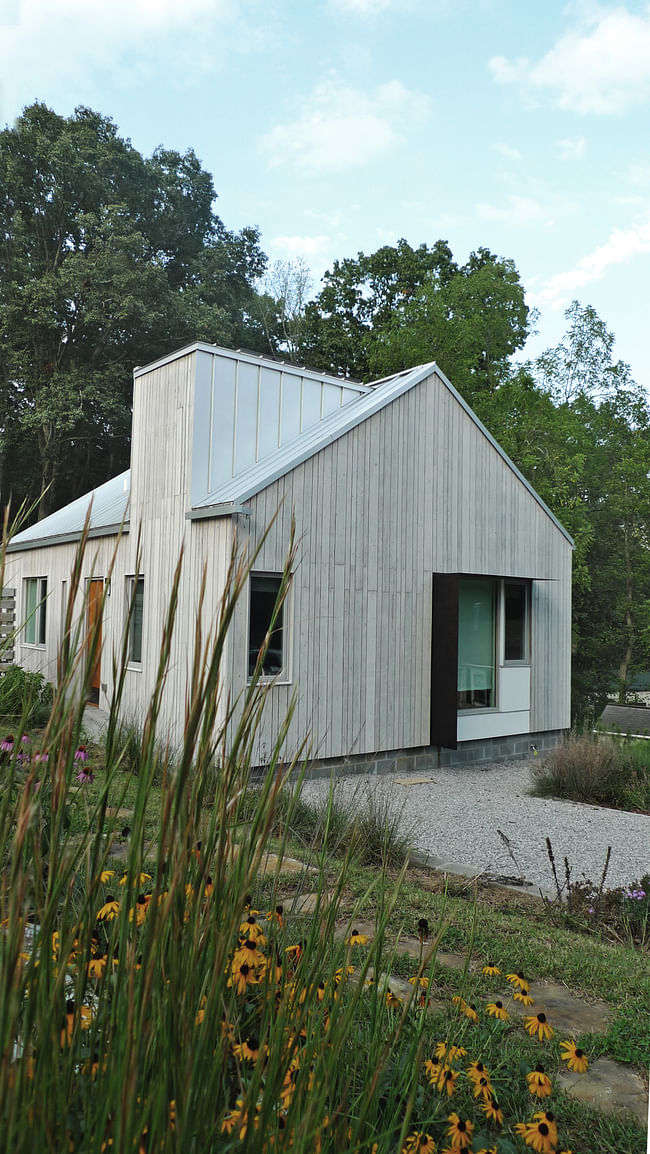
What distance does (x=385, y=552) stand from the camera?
30.9ft

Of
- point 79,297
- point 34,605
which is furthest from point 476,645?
point 79,297

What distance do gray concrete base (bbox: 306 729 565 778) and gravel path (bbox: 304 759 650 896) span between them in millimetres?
277

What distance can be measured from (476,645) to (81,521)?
264 inches

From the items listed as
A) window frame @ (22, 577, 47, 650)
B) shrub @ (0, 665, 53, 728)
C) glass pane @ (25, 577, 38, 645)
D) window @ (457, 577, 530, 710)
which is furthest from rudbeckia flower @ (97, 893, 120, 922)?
glass pane @ (25, 577, 38, 645)

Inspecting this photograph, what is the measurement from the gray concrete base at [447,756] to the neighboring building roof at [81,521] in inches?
153

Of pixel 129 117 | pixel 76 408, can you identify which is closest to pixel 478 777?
pixel 76 408

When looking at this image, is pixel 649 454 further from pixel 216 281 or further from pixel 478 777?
pixel 216 281

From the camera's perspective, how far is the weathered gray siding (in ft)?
27.9

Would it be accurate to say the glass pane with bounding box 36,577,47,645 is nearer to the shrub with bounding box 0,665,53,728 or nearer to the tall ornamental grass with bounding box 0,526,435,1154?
the shrub with bounding box 0,665,53,728

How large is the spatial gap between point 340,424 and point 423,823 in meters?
4.67

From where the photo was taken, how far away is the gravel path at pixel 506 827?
5379 millimetres

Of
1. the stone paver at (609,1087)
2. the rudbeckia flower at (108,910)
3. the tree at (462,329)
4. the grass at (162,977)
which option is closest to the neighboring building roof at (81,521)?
the tree at (462,329)

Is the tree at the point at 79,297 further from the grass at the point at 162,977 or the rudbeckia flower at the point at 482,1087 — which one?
the grass at the point at 162,977

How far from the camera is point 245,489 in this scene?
26.3 ft
